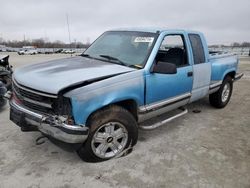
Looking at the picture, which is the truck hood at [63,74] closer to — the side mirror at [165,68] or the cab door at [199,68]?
the side mirror at [165,68]

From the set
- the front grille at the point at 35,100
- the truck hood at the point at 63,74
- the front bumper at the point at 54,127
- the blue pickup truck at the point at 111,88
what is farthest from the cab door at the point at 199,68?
the front grille at the point at 35,100

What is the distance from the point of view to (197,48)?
4320 mm

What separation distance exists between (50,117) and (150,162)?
145 centimetres

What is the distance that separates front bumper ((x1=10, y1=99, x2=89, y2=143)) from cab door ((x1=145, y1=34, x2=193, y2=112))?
3.83 ft

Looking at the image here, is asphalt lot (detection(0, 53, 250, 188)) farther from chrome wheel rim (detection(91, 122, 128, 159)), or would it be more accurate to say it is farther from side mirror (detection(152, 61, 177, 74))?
side mirror (detection(152, 61, 177, 74))

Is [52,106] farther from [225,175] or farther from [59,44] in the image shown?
[59,44]

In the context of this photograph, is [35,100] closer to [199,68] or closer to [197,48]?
[199,68]

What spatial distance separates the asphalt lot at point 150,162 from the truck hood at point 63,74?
76 cm

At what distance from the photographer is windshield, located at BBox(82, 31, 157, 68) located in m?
3.46

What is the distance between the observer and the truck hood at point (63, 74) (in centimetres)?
266

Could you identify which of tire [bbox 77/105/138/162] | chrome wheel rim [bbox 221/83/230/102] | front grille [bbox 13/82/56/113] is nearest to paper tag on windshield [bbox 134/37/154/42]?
tire [bbox 77/105/138/162]

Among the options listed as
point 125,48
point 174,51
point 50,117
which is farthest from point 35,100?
point 174,51

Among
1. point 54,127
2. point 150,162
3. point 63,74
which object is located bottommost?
point 150,162

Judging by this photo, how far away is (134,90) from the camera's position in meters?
3.12
